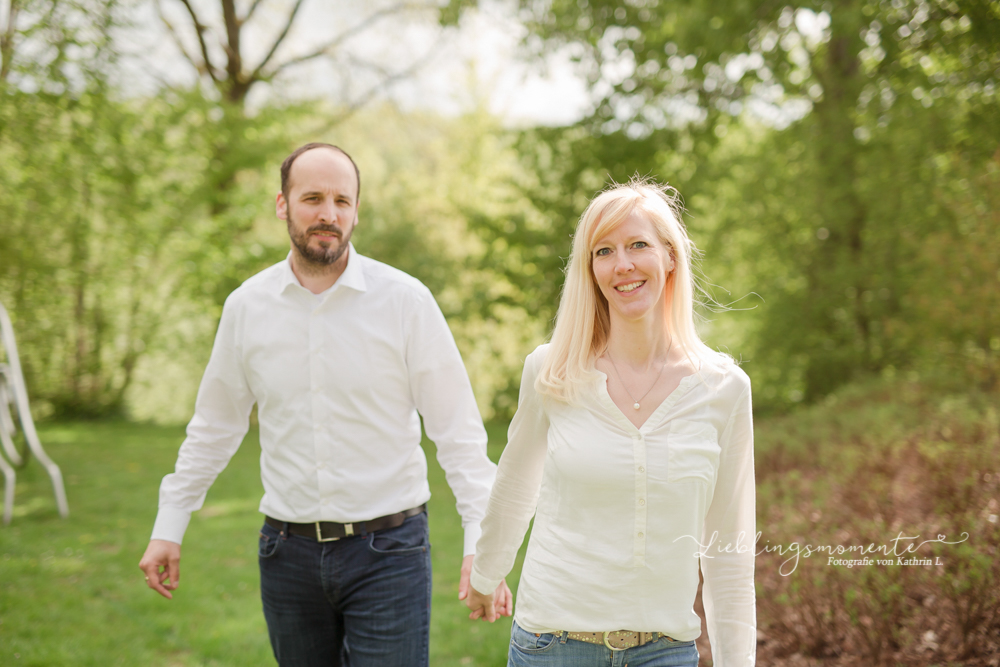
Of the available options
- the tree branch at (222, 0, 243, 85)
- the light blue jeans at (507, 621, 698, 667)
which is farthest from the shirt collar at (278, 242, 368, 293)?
the tree branch at (222, 0, 243, 85)

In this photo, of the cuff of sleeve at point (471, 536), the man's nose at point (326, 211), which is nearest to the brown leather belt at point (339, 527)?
the cuff of sleeve at point (471, 536)

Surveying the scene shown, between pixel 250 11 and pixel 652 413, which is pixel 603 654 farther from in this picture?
pixel 250 11

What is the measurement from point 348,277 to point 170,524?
1.15 m

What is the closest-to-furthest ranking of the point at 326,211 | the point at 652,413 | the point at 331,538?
the point at 652,413 → the point at 331,538 → the point at 326,211

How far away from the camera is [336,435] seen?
275cm

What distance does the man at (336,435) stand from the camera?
268 cm

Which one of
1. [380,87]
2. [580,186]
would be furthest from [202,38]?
[580,186]

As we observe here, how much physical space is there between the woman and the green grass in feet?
9.48

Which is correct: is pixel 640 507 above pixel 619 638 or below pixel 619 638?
above

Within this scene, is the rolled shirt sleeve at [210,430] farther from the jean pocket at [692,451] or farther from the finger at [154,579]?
the jean pocket at [692,451]

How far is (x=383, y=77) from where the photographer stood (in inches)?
750

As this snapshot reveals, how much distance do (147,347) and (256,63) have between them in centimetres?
724

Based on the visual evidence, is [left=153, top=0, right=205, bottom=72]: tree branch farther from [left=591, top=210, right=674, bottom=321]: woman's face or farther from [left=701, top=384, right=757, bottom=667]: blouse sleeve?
[left=701, top=384, right=757, bottom=667]: blouse sleeve

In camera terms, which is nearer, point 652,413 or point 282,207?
point 652,413
